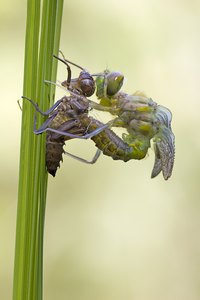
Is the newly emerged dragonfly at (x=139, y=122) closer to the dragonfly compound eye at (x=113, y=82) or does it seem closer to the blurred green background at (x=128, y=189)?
the dragonfly compound eye at (x=113, y=82)

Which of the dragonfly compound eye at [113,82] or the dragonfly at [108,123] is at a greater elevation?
the dragonfly compound eye at [113,82]

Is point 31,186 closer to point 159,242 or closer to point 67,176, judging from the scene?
point 67,176

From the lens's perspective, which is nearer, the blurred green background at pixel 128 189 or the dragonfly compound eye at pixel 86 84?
the dragonfly compound eye at pixel 86 84

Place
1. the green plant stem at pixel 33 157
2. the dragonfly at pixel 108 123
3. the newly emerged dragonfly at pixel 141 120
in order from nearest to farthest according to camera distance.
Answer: the green plant stem at pixel 33 157 < the dragonfly at pixel 108 123 < the newly emerged dragonfly at pixel 141 120

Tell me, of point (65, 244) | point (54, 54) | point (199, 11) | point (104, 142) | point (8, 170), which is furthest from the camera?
point (199, 11)

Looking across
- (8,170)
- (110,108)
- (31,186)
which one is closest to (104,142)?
(110,108)

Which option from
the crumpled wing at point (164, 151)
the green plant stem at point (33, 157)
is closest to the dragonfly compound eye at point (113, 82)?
the crumpled wing at point (164, 151)

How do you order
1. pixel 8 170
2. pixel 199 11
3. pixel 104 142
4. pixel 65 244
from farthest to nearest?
pixel 199 11 < pixel 65 244 < pixel 8 170 < pixel 104 142

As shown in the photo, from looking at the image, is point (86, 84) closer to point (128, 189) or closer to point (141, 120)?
point (141, 120)

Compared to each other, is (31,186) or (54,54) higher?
(54,54)
